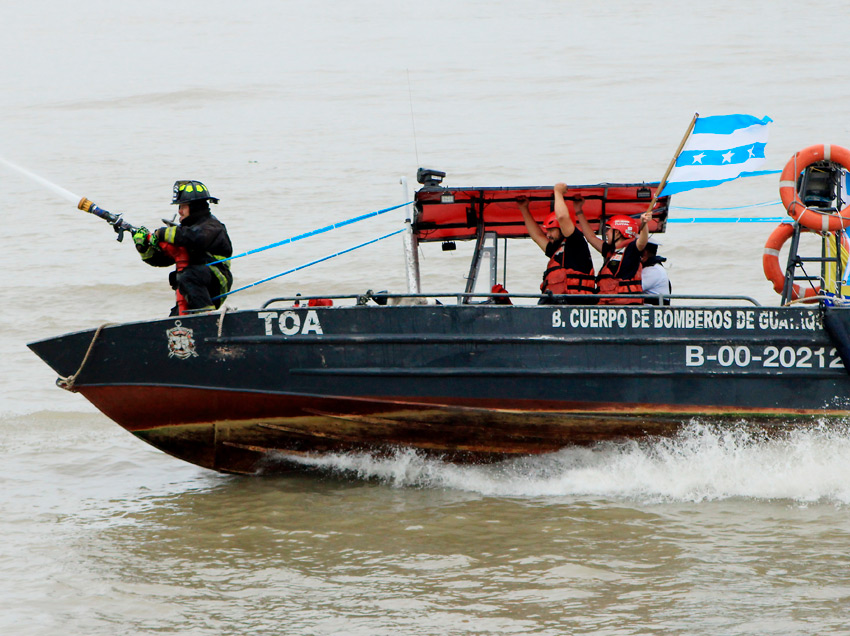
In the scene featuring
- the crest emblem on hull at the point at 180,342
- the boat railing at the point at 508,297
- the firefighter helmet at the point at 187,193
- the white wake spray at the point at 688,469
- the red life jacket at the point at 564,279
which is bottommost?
the white wake spray at the point at 688,469

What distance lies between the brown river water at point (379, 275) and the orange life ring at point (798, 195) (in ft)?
4.57

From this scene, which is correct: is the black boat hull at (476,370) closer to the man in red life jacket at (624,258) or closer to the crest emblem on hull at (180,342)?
the crest emblem on hull at (180,342)

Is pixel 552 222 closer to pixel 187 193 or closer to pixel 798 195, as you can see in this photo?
pixel 798 195

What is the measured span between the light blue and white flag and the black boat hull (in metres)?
1.01

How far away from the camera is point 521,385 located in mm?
6930

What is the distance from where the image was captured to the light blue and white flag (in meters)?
7.15

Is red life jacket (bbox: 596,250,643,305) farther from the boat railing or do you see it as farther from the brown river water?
the brown river water

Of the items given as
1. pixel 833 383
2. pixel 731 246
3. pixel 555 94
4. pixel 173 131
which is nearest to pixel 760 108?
pixel 555 94

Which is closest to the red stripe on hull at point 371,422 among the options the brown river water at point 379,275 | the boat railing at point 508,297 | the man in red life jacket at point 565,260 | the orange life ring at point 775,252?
the brown river water at point 379,275

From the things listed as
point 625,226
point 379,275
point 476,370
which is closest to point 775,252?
point 625,226

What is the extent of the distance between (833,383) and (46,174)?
56.7ft

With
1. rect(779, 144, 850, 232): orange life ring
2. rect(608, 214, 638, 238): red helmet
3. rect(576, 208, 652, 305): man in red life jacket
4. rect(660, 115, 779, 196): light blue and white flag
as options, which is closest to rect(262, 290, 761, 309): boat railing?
rect(576, 208, 652, 305): man in red life jacket

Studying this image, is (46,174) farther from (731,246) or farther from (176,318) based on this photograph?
(176,318)

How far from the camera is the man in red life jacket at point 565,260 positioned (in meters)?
7.24
